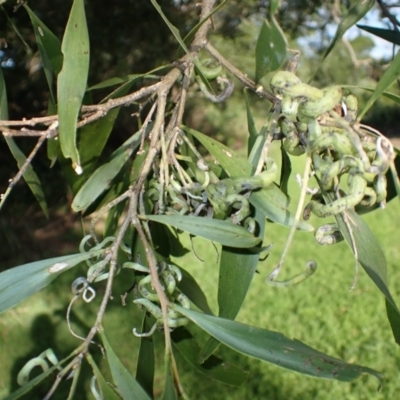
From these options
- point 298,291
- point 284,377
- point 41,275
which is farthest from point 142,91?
point 298,291

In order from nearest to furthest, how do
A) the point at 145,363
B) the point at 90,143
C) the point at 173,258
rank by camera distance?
the point at 145,363
the point at 90,143
the point at 173,258

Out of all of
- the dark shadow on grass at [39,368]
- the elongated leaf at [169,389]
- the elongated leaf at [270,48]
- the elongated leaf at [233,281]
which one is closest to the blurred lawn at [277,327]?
the dark shadow on grass at [39,368]

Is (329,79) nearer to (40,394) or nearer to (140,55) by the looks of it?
(140,55)

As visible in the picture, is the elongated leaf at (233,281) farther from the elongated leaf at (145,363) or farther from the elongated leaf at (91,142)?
the elongated leaf at (91,142)

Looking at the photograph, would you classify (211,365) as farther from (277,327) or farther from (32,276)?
(277,327)

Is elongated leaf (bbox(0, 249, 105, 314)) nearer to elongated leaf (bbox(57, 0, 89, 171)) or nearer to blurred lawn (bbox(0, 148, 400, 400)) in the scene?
elongated leaf (bbox(57, 0, 89, 171))

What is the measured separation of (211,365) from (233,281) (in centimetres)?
15

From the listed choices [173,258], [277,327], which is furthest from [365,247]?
[173,258]

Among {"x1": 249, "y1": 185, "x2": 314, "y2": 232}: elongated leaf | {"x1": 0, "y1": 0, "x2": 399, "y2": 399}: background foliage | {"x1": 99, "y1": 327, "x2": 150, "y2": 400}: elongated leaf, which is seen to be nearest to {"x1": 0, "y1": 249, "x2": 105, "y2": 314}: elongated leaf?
{"x1": 99, "y1": 327, "x2": 150, "y2": 400}: elongated leaf

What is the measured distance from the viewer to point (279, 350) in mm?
527

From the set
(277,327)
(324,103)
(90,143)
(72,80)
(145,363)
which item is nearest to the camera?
(324,103)

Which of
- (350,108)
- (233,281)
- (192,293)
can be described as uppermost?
(350,108)

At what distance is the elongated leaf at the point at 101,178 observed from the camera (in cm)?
76

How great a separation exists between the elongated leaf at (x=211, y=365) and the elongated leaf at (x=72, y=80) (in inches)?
12.3
